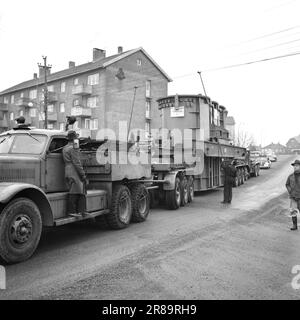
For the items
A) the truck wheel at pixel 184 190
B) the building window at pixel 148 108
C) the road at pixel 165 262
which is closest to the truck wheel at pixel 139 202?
the road at pixel 165 262

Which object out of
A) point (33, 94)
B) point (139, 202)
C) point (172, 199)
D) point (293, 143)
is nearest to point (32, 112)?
point (33, 94)

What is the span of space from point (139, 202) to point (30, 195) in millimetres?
3912

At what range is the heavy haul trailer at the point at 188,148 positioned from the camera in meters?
12.7

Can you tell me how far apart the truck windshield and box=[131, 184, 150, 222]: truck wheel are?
3207mm

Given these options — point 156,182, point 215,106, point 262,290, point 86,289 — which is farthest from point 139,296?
point 215,106

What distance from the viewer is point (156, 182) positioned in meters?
12.4

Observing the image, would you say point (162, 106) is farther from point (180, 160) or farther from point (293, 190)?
point (293, 190)

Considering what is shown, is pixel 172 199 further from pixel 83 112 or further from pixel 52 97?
pixel 52 97

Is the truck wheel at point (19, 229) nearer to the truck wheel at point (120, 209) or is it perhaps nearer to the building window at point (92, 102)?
the truck wheel at point (120, 209)

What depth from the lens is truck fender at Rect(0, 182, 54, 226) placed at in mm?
5688

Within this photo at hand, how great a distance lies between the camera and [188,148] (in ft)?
48.4

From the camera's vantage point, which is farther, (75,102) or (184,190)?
(75,102)

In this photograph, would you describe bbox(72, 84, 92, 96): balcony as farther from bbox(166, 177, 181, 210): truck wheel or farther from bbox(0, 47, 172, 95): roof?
bbox(166, 177, 181, 210): truck wheel

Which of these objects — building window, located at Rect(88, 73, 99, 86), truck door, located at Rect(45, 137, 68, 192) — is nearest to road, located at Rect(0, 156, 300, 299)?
truck door, located at Rect(45, 137, 68, 192)
